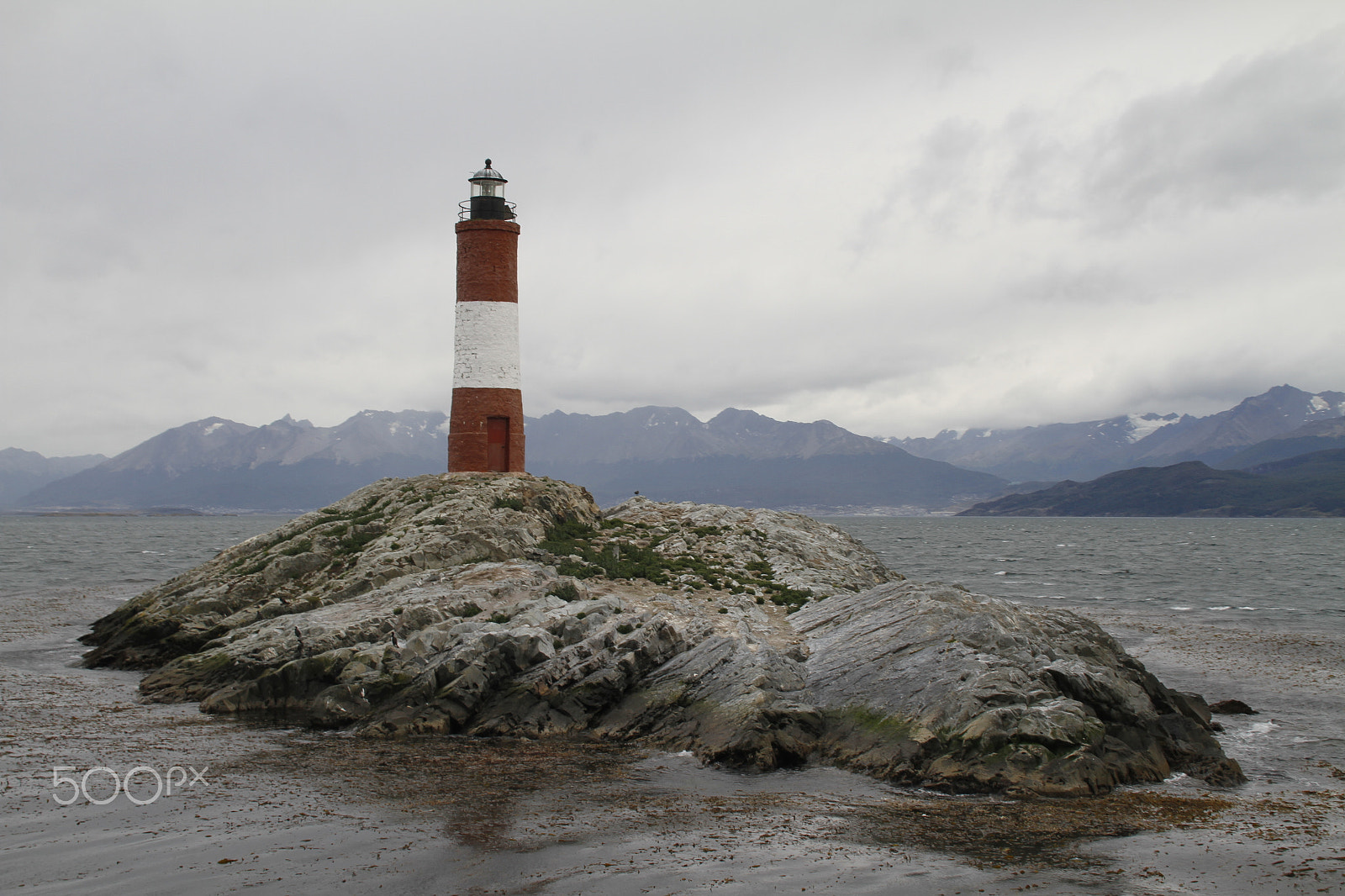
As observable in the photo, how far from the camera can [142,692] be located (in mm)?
25766

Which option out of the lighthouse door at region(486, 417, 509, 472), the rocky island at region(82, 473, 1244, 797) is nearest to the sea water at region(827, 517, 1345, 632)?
the rocky island at region(82, 473, 1244, 797)

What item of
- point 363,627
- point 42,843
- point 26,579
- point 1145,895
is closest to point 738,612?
point 363,627

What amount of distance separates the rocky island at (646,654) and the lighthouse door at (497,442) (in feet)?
10.7

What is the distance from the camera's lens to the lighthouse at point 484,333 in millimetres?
39625

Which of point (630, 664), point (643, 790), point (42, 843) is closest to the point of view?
point (42, 843)

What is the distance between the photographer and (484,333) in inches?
1561

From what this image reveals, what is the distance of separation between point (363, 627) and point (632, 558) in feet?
35.6

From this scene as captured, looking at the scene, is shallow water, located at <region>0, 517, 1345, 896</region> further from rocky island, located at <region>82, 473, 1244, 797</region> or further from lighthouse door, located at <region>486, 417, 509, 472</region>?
lighthouse door, located at <region>486, 417, 509, 472</region>

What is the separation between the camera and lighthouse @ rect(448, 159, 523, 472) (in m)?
39.6

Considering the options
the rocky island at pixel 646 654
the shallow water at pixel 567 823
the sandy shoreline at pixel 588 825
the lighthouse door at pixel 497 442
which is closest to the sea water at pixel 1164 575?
the shallow water at pixel 567 823

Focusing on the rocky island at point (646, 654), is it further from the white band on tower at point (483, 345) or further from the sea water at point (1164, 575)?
the sea water at point (1164, 575)

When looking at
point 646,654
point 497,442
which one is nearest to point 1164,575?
point 497,442

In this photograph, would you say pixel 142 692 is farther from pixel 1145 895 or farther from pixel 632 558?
pixel 1145 895

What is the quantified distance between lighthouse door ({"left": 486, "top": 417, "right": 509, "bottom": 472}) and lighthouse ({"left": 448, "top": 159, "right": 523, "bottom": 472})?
4cm
